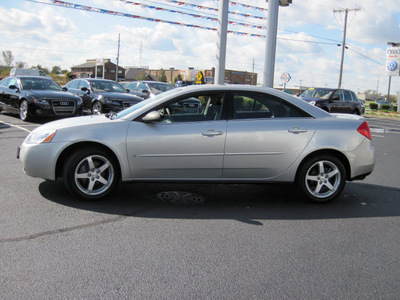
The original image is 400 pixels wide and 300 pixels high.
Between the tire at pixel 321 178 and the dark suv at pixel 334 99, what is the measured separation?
1340 centimetres

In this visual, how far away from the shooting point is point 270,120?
5.21 metres

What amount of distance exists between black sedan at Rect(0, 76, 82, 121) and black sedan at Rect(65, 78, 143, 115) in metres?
0.91

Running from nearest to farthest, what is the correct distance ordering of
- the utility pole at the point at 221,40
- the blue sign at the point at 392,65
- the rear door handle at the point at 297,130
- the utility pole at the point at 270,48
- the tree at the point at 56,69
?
1. the rear door handle at the point at 297,130
2. the utility pole at the point at 221,40
3. the utility pole at the point at 270,48
4. the blue sign at the point at 392,65
5. the tree at the point at 56,69

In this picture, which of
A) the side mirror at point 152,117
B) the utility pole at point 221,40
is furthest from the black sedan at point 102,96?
the side mirror at point 152,117

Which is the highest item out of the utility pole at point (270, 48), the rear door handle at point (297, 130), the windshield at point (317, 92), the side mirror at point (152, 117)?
the utility pole at point (270, 48)

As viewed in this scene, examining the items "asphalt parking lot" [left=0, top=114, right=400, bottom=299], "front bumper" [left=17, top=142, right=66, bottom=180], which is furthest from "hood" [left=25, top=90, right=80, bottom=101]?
"front bumper" [left=17, top=142, right=66, bottom=180]

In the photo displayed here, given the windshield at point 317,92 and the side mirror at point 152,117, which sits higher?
the windshield at point 317,92

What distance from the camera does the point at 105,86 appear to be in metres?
15.7

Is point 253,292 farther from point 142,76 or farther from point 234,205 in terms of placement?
point 142,76

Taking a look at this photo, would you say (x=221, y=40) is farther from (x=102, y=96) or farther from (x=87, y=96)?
(x=87, y=96)

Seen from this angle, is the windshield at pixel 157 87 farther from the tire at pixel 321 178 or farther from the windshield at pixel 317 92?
the tire at pixel 321 178

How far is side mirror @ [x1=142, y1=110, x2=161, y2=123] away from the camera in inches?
193

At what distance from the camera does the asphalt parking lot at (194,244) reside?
9.87ft

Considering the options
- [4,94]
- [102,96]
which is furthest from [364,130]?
[4,94]
